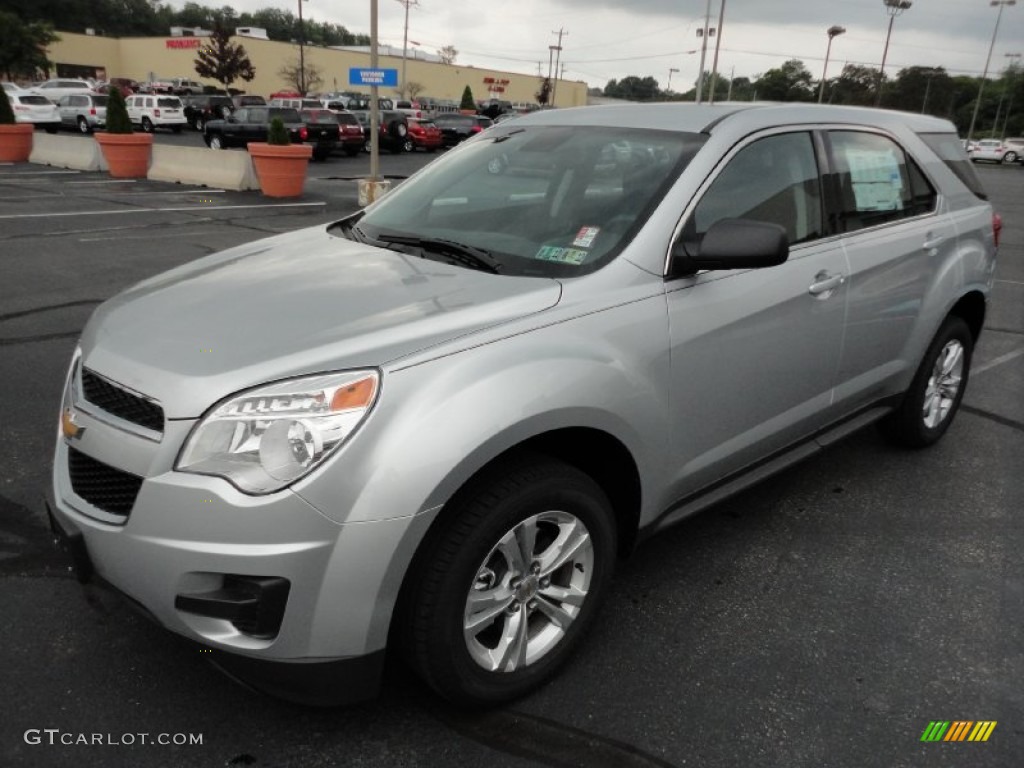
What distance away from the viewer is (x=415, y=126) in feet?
104

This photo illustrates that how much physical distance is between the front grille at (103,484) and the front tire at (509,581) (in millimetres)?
762

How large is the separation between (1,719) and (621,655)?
1.86 metres

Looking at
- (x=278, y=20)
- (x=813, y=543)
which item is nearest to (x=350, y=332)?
(x=813, y=543)

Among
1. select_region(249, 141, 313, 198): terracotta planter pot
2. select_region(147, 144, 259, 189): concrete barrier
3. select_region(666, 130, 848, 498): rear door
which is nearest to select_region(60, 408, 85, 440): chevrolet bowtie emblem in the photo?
select_region(666, 130, 848, 498): rear door

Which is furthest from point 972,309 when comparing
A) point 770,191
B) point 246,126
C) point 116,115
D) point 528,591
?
point 246,126

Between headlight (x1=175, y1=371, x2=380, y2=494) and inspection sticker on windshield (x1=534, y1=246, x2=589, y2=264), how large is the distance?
0.91 meters

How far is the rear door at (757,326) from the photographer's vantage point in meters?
2.72

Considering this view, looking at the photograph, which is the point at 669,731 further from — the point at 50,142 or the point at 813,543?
the point at 50,142

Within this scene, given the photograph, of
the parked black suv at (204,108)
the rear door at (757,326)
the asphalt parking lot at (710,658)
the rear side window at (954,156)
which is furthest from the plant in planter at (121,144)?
the parked black suv at (204,108)

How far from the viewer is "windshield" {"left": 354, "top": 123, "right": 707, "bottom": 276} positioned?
2.74m

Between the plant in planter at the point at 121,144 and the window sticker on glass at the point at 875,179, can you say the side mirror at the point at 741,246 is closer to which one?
the window sticker on glass at the point at 875,179

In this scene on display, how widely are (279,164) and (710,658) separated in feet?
47.9

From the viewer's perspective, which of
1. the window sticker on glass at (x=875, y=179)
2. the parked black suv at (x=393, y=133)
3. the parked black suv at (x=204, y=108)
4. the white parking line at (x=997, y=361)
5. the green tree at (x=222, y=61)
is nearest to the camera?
the window sticker on glass at (x=875, y=179)

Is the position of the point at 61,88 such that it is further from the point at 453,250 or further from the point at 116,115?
the point at 453,250
